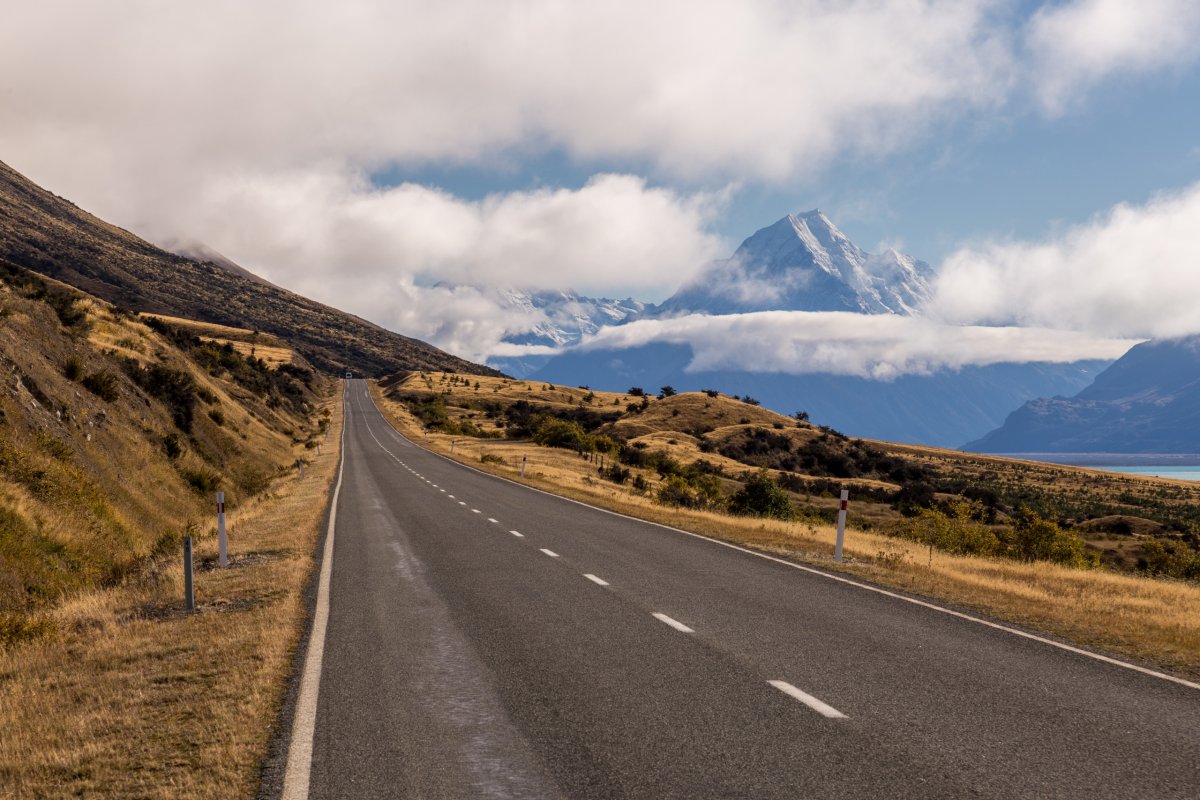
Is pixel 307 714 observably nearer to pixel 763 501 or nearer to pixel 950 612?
pixel 950 612

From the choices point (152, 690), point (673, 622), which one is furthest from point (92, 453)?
point (673, 622)

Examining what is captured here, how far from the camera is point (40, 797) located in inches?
181

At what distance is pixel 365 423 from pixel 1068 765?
87.9 m

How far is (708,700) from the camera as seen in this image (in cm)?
614

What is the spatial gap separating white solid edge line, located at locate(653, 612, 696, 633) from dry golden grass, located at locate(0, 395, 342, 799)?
393 centimetres

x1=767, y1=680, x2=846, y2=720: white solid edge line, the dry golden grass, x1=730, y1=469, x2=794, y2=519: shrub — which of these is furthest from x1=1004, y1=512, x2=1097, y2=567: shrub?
the dry golden grass

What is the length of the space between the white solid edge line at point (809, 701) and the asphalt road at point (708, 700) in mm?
27

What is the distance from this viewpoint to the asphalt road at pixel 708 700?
15.5 ft

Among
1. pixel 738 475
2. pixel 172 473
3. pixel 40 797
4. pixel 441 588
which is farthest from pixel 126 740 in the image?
pixel 738 475

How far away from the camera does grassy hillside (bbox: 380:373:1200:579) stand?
2739 centimetres

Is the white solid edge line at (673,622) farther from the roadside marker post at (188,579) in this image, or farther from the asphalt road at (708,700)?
the roadside marker post at (188,579)

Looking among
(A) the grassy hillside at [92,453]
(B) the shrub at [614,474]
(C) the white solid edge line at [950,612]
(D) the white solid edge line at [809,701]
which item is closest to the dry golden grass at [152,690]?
(A) the grassy hillside at [92,453]

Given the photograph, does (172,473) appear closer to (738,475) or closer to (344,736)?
(344,736)

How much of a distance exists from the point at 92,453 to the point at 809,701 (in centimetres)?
1924
